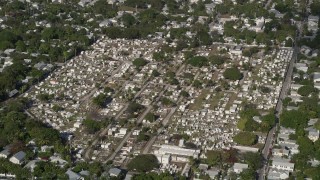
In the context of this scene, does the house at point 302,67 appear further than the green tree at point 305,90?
Yes

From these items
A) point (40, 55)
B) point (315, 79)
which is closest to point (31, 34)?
point (40, 55)

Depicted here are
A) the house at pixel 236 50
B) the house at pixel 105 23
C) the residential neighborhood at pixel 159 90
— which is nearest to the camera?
the residential neighborhood at pixel 159 90

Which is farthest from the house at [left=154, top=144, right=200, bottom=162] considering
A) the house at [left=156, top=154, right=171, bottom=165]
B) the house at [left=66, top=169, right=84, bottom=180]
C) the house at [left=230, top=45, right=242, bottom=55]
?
the house at [left=230, top=45, right=242, bottom=55]

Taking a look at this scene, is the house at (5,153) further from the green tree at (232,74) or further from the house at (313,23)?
the house at (313,23)

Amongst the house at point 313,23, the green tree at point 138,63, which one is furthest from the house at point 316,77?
the green tree at point 138,63

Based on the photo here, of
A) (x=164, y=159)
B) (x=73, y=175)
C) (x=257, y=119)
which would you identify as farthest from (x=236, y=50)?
(x=73, y=175)

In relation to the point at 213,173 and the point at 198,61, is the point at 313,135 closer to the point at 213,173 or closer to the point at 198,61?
the point at 213,173

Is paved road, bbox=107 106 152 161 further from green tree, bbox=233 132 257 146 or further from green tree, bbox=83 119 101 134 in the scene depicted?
green tree, bbox=233 132 257 146

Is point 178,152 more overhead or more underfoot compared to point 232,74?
more overhead
